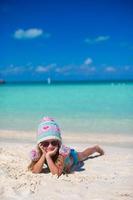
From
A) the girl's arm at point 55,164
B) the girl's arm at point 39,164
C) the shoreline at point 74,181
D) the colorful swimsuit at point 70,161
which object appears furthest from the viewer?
the colorful swimsuit at point 70,161

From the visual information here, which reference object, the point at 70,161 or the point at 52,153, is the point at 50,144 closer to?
the point at 52,153

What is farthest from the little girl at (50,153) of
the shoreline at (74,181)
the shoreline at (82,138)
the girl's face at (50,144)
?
the shoreline at (82,138)

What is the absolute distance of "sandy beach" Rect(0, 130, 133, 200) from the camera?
162 inches

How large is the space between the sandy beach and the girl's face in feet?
1.21

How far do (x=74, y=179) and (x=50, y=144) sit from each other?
615 mm

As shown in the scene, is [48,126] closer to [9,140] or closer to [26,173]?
[26,173]

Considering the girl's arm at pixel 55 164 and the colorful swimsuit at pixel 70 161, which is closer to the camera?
the girl's arm at pixel 55 164

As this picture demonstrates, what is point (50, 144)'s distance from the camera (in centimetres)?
515

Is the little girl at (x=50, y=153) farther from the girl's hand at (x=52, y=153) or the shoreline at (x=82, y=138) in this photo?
the shoreline at (x=82, y=138)

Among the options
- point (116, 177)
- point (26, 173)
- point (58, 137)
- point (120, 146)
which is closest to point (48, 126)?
point (58, 137)

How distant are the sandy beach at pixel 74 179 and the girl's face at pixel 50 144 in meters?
0.37

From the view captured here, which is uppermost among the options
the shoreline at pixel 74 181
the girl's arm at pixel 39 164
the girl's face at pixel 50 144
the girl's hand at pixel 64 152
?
the girl's face at pixel 50 144

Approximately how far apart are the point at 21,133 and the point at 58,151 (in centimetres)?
439

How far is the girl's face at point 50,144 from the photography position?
5137 millimetres
